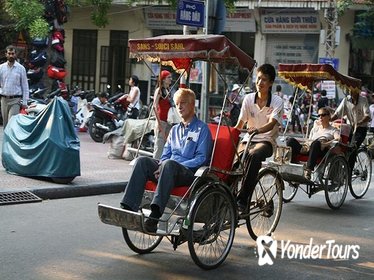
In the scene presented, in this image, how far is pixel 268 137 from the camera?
693 cm

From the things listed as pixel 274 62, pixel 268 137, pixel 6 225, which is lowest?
pixel 6 225

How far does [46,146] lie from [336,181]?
4335 millimetres

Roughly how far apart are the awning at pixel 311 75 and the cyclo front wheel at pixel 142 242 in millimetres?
4073

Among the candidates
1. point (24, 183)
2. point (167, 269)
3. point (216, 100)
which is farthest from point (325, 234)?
point (216, 100)

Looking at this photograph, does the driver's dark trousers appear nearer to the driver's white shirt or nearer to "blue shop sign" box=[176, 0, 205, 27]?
the driver's white shirt

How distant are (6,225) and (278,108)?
11.1 feet

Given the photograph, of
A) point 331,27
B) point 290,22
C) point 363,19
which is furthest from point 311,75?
point 290,22

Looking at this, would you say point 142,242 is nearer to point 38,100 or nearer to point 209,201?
point 209,201

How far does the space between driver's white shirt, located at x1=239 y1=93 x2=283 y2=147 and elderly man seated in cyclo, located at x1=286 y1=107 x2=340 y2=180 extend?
1632 millimetres

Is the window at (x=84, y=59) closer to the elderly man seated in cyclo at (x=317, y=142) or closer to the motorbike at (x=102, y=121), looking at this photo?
the motorbike at (x=102, y=121)

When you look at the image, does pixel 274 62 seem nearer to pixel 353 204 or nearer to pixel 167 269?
pixel 353 204

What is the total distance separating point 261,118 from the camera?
23.0 ft

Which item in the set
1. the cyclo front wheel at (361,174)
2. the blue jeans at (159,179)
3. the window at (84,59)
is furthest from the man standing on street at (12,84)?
the window at (84,59)

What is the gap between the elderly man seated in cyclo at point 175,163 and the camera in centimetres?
536
